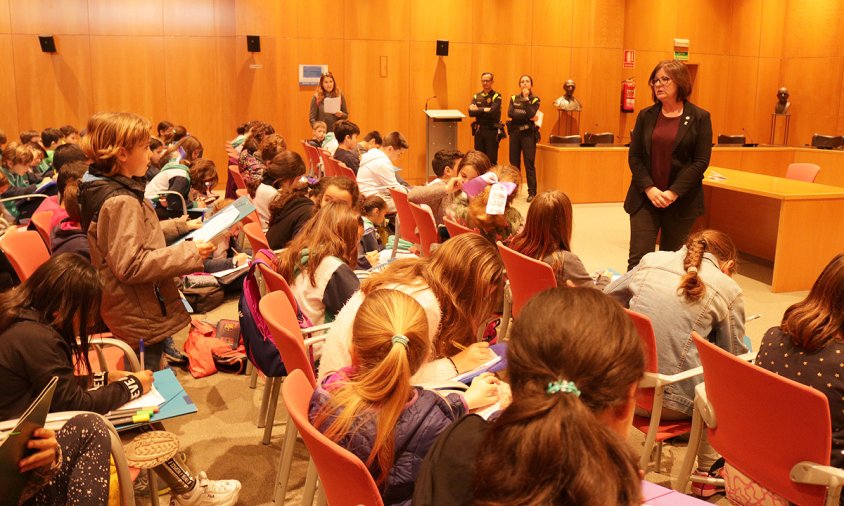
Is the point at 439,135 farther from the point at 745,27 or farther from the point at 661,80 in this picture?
the point at 661,80

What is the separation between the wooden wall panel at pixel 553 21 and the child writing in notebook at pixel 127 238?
32.8ft

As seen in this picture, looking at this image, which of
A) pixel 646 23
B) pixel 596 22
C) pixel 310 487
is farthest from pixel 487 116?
pixel 310 487

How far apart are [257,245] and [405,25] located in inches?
337

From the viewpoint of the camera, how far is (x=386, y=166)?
673 centimetres

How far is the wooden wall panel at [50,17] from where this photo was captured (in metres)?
10.8

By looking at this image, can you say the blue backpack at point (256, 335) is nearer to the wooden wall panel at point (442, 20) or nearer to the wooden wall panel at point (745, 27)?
the wooden wall panel at point (442, 20)

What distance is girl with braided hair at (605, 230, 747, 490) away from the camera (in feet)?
9.29

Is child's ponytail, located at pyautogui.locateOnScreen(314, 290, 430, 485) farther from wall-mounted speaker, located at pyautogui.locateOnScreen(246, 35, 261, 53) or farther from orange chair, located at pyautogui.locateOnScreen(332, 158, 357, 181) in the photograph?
wall-mounted speaker, located at pyautogui.locateOnScreen(246, 35, 261, 53)

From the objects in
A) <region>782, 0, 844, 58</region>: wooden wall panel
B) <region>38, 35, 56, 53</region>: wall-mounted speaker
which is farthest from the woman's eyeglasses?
<region>782, 0, 844, 58</region>: wooden wall panel

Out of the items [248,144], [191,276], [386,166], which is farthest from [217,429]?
[248,144]

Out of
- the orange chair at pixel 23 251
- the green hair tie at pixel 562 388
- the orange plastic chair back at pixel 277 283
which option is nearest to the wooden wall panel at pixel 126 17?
the orange chair at pixel 23 251

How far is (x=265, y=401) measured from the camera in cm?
345

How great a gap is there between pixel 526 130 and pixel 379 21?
116 inches

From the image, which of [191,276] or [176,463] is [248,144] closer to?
[191,276]
